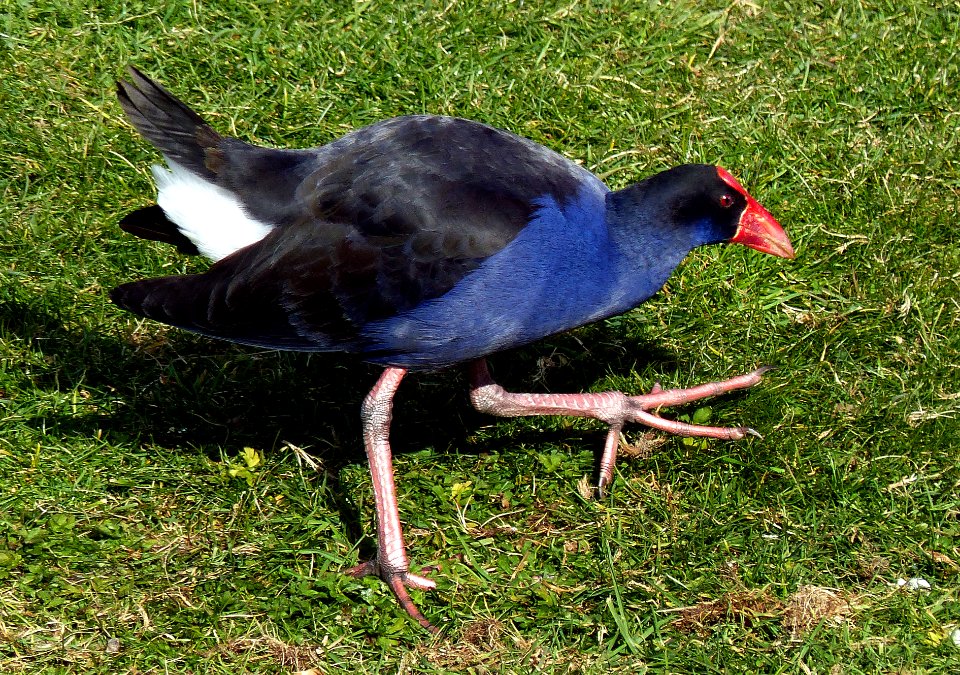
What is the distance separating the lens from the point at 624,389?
386 cm

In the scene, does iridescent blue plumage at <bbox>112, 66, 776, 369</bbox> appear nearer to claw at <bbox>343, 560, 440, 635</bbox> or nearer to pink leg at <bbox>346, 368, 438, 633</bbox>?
pink leg at <bbox>346, 368, 438, 633</bbox>

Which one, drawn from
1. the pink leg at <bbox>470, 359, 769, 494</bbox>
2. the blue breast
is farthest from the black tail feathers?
the pink leg at <bbox>470, 359, 769, 494</bbox>

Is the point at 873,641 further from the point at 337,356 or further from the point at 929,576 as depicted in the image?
the point at 337,356

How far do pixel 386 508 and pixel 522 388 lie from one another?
0.93 meters

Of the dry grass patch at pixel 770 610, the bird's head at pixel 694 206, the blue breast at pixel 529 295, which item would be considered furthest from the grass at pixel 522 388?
the bird's head at pixel 694 206

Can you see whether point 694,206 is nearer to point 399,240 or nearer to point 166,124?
point 399,240

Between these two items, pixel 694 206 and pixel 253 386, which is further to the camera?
pixel 253 386

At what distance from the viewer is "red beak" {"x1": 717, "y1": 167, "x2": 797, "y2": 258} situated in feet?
10.8

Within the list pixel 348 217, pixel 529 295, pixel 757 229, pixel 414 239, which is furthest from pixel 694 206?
pixel 348 217

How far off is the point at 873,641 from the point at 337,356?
2.05 metres

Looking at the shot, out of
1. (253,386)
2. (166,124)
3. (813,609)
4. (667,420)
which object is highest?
(166,124)

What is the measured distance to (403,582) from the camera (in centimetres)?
317

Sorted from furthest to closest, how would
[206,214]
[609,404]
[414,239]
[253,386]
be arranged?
[253,386]
[609,404]
[206,214]
[414,239]

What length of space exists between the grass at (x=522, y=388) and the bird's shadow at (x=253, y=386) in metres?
0.01
